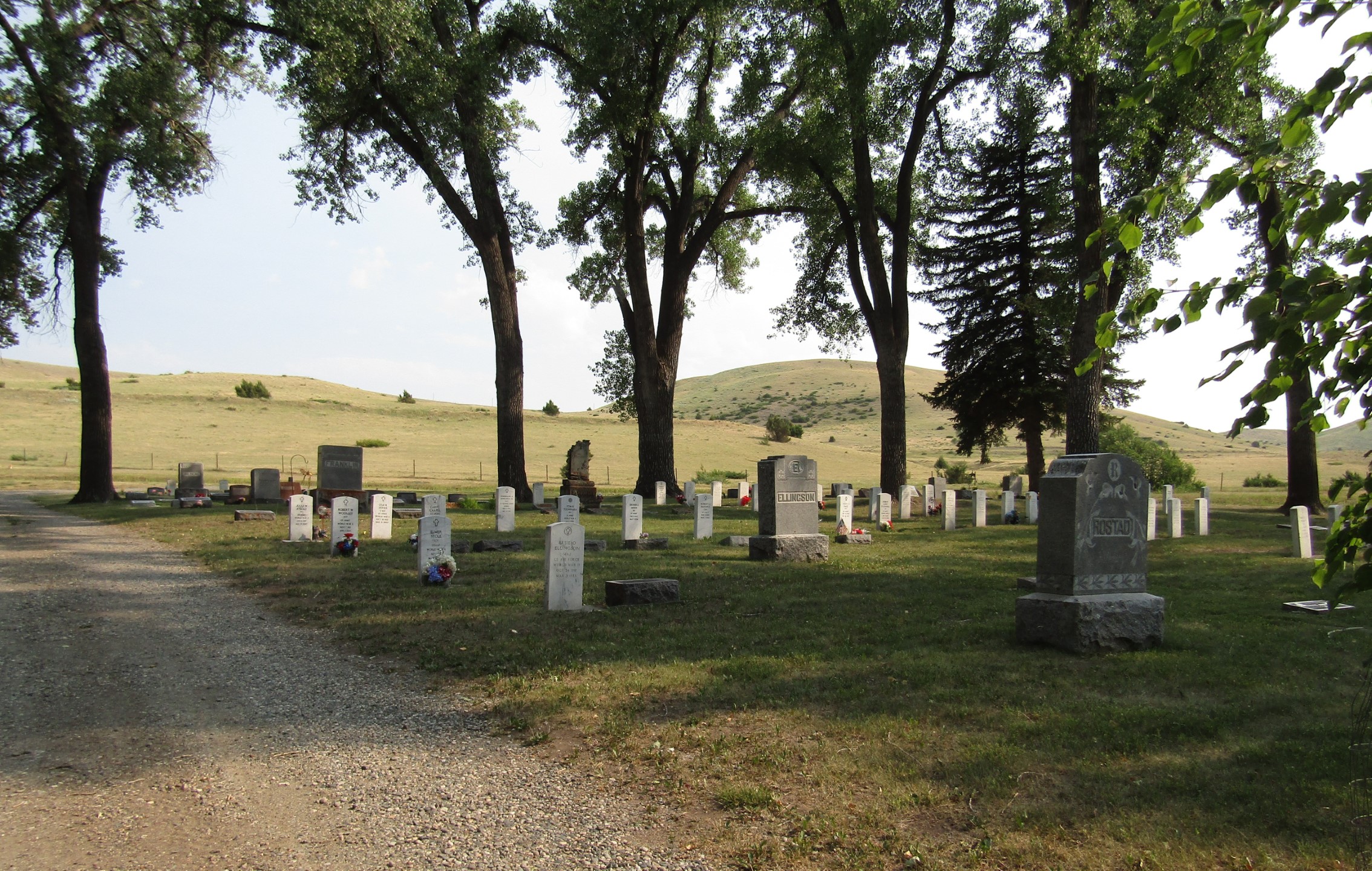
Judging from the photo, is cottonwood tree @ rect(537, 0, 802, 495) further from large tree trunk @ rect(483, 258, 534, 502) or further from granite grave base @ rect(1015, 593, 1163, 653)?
granite grave base @ rect(1015, 593, 1163, 653)

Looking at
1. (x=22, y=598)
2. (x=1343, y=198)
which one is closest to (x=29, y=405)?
(x=22, y=598)

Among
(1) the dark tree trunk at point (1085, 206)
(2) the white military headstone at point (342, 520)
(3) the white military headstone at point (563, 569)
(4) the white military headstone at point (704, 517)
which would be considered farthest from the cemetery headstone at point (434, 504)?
(1) the dark tree trunk at point (1085, 206)

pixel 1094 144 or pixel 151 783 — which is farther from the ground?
pixel 1094 144

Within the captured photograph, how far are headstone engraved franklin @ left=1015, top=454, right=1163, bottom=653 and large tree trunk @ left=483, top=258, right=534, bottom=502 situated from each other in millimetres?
17634

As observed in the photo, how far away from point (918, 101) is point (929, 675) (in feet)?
65.3

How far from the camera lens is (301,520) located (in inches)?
595

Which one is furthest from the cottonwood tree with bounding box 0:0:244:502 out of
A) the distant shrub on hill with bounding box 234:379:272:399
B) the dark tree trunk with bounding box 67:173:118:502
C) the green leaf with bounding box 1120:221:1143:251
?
the distant shrub on hill with bounding box 234:379:272:399

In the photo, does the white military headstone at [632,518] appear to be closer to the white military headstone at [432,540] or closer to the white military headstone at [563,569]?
the white military headstone at [432,540]

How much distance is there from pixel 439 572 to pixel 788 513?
5682 millimetres

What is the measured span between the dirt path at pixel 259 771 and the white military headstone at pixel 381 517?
8.10 metres

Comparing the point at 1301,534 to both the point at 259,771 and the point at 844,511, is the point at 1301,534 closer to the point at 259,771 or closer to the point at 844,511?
the point at 844,511

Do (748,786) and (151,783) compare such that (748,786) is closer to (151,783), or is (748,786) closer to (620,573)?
(151,783)

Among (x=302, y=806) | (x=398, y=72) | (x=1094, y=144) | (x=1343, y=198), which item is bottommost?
(x=302, y=806)

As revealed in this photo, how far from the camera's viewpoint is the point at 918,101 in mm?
22609
